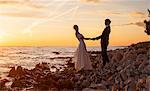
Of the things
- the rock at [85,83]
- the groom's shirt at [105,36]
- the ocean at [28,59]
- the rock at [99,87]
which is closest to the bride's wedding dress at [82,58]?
the groom's shirt at [105,36]

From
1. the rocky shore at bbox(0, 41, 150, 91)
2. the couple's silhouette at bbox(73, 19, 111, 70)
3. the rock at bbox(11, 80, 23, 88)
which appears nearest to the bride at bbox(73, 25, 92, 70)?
the couple's silhouette at bbox(73, 19, 111, 70)

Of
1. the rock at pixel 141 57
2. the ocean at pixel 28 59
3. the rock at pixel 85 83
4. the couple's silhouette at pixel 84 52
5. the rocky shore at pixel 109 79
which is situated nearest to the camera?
the rocky shore at pixel 109 79

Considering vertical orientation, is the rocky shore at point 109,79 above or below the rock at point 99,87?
above

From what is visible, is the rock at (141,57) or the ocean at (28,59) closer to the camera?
the rock at (141,57)

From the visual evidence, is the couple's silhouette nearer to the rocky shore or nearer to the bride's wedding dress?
the bride's wedding dress

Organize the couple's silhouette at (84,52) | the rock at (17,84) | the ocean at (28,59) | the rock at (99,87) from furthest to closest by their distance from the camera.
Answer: the ocean at (28,59), the rock at (17,84), the couple's silhouette at (84,52), the rock at (99,87)

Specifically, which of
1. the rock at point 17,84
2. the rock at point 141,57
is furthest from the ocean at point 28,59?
the rock at point 141,57

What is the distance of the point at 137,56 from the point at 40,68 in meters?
11.3

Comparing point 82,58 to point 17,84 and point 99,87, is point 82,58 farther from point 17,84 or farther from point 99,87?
point 99,87

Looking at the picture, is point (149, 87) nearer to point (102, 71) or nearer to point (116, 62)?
point (102, 71)

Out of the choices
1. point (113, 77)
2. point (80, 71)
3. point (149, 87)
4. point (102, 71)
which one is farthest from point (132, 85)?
point (80, 71)

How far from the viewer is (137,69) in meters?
A: 17.5

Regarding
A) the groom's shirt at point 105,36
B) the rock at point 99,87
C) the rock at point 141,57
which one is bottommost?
the rock at point 99,87

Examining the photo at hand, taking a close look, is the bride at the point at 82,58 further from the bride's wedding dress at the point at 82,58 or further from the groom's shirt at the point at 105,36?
the groom's shirt at the point at 105,36
